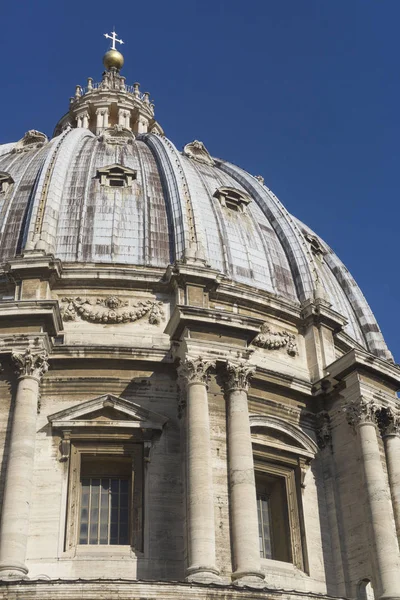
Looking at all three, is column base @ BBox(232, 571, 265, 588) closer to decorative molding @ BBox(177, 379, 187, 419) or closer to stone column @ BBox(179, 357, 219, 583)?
stone column @ BBox(179, 357, 219, 583)

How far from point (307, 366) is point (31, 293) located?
9.57 metres

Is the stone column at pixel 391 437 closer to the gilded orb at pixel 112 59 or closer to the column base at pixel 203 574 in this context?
the column base at pixel 203 574

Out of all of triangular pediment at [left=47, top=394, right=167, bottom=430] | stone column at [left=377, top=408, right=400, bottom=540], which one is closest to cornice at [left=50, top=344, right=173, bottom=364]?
triangular pediment at [left=47, top=394, right=167, bottom=430]

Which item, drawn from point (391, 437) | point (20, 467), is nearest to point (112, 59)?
point (391, 437)

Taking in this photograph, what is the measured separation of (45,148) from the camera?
39.6 metres

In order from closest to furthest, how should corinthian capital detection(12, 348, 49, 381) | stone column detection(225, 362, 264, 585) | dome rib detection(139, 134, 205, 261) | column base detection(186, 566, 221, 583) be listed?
Answer: 1. column base detection(186, 566, 221, 583)
2. stone column detection(225, 362, 264, 585)
3. corinthian capital detection(12, 348, 49, 381)
4. dome rib detection(139, 134, 205, 261)

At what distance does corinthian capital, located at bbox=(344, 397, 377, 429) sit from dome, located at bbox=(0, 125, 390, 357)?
18.8 ft

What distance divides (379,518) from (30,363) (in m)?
10.7

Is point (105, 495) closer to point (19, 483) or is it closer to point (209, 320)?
point (19, 483)

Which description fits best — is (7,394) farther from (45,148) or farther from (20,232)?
(45,148)

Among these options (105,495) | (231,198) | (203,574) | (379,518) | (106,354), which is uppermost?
(231,198)

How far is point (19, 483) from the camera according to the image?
23.2 m

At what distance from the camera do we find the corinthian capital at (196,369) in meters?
25.3

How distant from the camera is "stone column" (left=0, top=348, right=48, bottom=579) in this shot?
22000 millimetres
